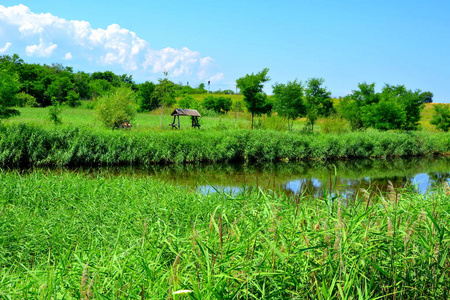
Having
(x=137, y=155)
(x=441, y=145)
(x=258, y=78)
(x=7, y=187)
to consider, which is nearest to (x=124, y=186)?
(x=7, y=187)

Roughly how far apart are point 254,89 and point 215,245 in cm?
2536

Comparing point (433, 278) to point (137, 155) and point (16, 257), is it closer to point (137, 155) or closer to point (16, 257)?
point (16, 257)

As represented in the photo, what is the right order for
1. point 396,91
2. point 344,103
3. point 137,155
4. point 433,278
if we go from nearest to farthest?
point 433,278 < point 137,155 < point 396,91 < point 344,103

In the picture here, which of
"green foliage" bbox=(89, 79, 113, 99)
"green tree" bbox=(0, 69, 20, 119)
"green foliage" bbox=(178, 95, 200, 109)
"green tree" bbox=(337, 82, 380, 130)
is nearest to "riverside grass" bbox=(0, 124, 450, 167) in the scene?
"green tree" bbox=(0, 69, 20, 119)

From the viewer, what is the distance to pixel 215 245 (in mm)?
2686

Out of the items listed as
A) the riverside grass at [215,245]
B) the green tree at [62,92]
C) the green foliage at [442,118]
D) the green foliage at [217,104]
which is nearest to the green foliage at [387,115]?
the green foliage at [442,118]

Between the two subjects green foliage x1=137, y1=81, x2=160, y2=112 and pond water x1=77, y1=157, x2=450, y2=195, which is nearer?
pond water x1=77, y1=157, x2=450, y2=195

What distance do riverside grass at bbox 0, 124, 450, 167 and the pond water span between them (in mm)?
908

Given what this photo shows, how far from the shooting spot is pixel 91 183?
800 cm

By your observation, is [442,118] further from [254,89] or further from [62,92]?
[62,92]

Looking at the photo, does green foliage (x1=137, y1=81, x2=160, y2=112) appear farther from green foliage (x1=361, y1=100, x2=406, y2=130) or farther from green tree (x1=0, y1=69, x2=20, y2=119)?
green tree (x1=0, y1=69, x2=20, y2=119)

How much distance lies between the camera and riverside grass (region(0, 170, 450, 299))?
2.20 m

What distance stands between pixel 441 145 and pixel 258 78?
52.2 ft

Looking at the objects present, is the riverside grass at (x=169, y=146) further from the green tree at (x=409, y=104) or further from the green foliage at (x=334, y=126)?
the green tree at (x=409, y=104)
